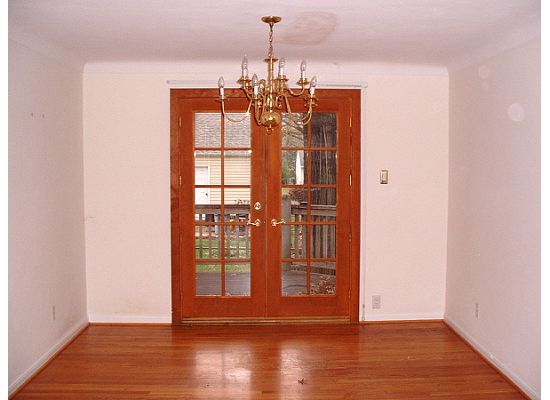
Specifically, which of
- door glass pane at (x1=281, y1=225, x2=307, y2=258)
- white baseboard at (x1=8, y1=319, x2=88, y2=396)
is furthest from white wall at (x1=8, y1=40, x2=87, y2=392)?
door glass pane at (x1=281, y1=225, x2=307, y2=258)

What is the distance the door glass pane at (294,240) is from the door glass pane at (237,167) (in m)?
0.61

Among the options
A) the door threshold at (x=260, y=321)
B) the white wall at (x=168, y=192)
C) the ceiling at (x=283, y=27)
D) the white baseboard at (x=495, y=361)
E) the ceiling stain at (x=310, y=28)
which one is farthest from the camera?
the door threshold at (x=260, y=321)

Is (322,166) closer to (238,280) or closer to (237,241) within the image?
(237,241)

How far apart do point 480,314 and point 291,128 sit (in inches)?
92.7

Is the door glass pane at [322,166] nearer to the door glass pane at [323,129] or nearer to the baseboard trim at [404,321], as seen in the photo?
the door glass pane at [323,129]

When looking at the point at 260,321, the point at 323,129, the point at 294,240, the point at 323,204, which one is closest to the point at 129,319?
the point at 260,321

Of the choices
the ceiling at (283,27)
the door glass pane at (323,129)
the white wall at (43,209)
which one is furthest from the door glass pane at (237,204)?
the white wall at (43,209)

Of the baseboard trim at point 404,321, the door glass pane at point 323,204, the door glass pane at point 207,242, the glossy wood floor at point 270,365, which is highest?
the door glass pane at point 323,204

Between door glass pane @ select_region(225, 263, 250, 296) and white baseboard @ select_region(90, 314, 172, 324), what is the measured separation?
65 centimetres

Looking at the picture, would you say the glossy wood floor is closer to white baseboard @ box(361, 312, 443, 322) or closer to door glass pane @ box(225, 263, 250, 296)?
white baseboard @ box(361, 312, 443, 322)

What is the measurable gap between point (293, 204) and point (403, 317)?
1541 mm

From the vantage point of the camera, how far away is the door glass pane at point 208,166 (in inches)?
200

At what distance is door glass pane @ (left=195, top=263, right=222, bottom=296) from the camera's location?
5121 mm
